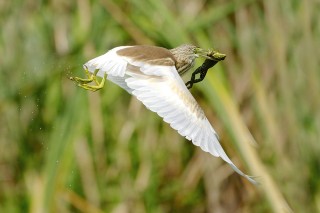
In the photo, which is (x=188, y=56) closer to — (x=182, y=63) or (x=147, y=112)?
(x=182, y=63)

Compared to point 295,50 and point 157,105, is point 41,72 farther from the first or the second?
point 157,105

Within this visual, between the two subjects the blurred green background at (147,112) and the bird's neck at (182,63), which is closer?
the bird's neck at (182,63)

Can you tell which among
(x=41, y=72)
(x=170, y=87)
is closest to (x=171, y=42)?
(x=41, y=72)

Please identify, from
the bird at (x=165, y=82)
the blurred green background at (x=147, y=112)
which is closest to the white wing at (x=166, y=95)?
the bird at (x=165, y=82)

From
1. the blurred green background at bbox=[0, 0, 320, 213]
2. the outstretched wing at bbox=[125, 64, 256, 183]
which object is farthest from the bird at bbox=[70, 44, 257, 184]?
the blurred green background at bbox=[0, 0, 320, 213]

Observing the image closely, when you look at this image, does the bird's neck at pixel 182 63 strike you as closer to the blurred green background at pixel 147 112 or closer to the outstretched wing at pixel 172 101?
the outstretched wing at pixel 172 101

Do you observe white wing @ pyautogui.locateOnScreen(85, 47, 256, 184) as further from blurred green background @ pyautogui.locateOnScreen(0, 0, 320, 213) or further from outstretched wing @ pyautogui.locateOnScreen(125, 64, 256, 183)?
blurred green background @ pyautogui.locateOnScreen(0, 0, 320, 213)

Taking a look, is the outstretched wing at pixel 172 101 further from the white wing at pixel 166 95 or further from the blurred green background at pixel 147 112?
the blurred green background at pixel 147 112
